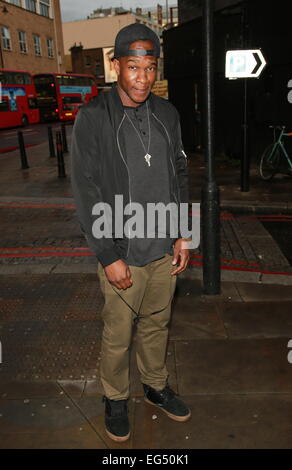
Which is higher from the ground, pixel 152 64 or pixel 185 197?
pixel 152 64

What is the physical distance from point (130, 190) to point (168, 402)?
1.31 metres

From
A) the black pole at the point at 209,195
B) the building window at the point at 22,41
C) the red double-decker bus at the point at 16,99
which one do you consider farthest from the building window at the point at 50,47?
the black pole at the point at 209,195

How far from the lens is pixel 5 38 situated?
3528 centimetres

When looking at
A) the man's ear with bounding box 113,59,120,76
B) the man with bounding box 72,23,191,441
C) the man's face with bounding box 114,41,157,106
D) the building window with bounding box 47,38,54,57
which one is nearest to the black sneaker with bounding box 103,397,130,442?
the man with bounding box 72,23,191,441

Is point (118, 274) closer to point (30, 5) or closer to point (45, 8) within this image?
point (30, 5)

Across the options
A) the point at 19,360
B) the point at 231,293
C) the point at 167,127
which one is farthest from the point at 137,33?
the point at 231,293

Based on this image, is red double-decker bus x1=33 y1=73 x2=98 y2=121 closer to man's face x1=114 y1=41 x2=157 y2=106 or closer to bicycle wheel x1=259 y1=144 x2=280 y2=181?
bicycle wheel x1=259 y1=144 x2=280 y2=181

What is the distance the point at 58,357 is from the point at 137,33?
230 centimetres

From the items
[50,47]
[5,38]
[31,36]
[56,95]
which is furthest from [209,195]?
[50,47]

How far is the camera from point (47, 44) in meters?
43.0

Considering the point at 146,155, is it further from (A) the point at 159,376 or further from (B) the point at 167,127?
(A) the point at 159,376

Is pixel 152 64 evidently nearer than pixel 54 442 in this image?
Yes

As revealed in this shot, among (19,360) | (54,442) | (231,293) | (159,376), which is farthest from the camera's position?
(231,293)
